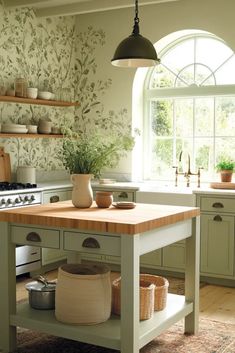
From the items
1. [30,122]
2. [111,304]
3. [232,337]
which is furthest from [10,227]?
[30,122]

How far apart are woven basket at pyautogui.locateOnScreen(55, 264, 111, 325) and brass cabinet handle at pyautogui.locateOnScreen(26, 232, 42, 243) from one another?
0.84 ft

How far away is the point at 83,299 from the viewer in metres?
3.21

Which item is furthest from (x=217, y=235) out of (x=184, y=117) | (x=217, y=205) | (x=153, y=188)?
(x=184, y=117)

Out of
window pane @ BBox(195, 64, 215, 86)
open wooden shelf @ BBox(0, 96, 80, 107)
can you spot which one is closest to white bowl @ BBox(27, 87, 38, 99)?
open wooden shelf @ BBox(0, 96, 80, 107)

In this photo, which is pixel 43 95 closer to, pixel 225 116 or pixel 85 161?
pixel 225 116

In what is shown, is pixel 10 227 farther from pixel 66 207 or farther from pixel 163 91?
pixel 163 91

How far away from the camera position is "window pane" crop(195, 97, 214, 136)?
574cm

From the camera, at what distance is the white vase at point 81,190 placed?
11.7 ft

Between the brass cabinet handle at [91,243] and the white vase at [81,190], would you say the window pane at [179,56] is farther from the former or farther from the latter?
the brass cabinet handle at [91,243]

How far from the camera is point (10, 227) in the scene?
3.39 metres

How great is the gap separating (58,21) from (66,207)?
10.6ft

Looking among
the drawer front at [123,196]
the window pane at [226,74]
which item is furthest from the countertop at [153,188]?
the window pane at [226,74]

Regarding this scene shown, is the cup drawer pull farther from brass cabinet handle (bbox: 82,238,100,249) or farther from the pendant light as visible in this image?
brass cabinet handle (bbox: 82,238,100,249)

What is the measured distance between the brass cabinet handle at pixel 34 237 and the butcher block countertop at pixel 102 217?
0.29 feet
